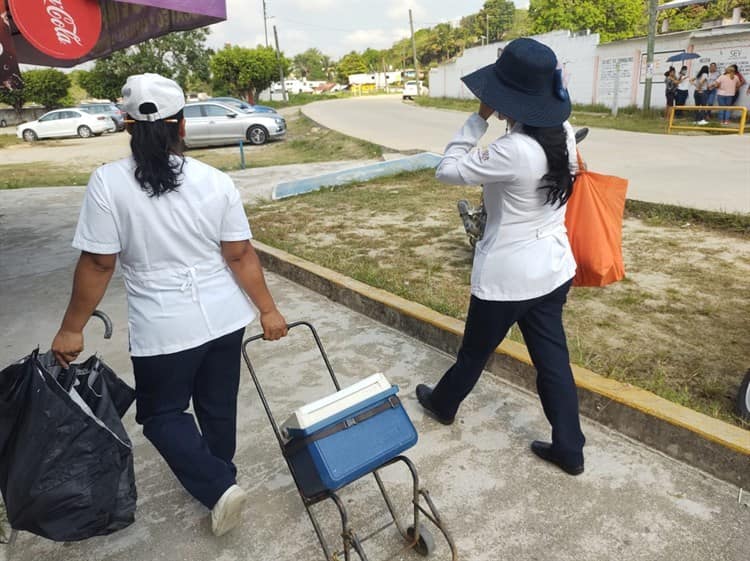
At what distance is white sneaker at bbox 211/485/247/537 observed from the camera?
2082 millimetres

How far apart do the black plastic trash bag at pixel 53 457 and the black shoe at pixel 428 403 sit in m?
1.44

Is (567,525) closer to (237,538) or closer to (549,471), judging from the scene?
(549,471)

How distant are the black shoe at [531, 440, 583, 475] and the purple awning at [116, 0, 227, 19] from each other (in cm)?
343

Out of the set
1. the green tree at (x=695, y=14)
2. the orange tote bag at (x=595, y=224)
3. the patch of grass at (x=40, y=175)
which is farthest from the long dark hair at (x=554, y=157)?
the green tree at (x=695, y=14)

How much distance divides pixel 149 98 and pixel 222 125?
1633 centimetres

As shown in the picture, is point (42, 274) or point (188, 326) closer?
point (188, 326)

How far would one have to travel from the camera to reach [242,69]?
125ft

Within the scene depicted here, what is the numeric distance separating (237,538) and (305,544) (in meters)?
0.26

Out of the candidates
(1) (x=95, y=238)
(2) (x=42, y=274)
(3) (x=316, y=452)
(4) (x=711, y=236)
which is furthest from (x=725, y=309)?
(2) (x=42, y=274)

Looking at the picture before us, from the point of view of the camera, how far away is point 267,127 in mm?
17672

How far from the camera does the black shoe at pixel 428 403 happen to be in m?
2.83

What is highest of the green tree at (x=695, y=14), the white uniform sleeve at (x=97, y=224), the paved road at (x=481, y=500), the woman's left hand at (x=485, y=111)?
the green tree at (x=695, y=14)

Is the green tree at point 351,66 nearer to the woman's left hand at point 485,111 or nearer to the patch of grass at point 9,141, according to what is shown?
the patch of grass at point 9,141

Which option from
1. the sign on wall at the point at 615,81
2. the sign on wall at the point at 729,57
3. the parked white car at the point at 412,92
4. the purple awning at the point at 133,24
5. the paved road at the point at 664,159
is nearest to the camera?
the purple awning at the point at 133,24
